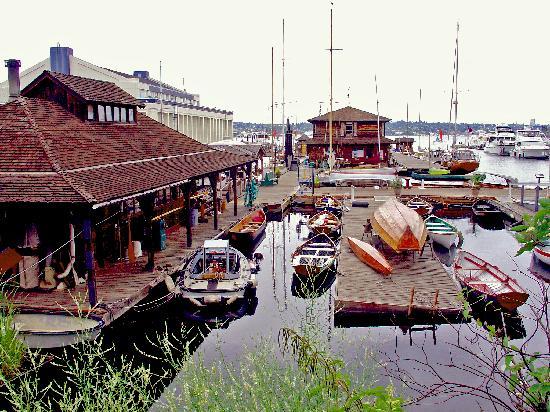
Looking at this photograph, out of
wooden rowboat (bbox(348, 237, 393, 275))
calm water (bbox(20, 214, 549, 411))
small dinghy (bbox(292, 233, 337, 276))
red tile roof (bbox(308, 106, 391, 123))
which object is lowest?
calm water (bbox(20, 214, 549, 411))

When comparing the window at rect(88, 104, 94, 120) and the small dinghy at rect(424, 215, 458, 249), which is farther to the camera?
the small dinghy at rect(424, 215, 458, 249)

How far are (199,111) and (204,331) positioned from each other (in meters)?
59.5

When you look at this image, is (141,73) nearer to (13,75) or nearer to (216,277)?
(13,75)

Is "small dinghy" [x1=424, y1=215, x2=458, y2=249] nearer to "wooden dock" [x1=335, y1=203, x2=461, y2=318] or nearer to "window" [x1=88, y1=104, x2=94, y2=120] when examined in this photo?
"wooden dock" [x1=335, y1=203, x2=461, y2=318]

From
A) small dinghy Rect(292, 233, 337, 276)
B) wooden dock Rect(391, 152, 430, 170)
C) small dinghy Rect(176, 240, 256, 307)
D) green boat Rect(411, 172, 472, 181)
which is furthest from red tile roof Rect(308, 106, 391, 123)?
small dinghy Rect(176, 240, 256, 307)

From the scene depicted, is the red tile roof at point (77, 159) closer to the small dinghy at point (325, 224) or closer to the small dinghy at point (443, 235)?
the small dinghy at point (325, 224)

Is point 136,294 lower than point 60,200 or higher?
lower

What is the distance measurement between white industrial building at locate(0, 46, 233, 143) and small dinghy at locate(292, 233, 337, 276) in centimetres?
2955

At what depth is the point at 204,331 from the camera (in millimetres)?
17844

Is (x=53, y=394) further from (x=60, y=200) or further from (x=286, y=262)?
(x=286, y=262)

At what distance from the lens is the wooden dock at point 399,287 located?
1731cm

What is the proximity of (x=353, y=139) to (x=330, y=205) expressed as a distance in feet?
92.3

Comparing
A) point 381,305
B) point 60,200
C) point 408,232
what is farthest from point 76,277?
point 408,232

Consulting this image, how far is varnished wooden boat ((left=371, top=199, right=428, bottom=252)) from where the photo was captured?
898 inches
